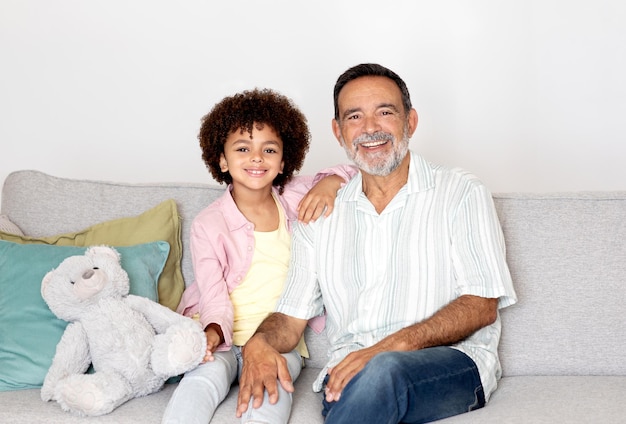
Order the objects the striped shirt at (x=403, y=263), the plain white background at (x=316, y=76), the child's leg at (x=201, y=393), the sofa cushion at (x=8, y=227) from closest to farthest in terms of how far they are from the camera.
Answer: the child's leg at (x=201, y=393), the striped shirt at (x=403, y=263), the sofa cushion at (x=8, y=227), the plain white background at (x=316, y=76)

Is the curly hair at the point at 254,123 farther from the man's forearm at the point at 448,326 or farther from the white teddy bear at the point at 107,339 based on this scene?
the man's forearm at the point at 448,326

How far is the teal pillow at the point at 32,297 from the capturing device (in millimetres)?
2184

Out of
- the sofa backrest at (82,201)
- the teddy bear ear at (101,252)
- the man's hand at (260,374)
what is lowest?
the man's hand at (260,374)

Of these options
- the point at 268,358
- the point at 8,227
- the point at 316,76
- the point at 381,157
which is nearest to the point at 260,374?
the point at 268,358

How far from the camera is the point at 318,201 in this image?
2367 millimetres

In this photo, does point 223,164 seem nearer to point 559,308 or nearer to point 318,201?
point 318,201

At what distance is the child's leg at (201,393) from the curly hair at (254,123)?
2.20ft

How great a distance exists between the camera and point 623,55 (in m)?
3.65

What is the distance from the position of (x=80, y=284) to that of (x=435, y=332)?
0.92 meters

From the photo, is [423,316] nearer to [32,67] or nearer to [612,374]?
[612,374]

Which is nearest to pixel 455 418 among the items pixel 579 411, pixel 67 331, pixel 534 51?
pixel 579 411

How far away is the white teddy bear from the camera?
2.00 m

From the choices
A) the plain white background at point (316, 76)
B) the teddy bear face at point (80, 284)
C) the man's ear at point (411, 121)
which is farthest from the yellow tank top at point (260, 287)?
the plain white background at point (316, 76)

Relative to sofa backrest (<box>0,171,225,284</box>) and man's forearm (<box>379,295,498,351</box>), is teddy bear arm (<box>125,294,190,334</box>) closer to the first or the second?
sofa backrest (<box>0,171,225,284</box>)
